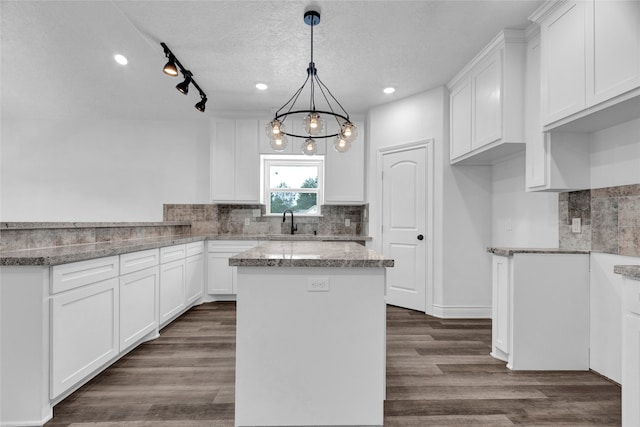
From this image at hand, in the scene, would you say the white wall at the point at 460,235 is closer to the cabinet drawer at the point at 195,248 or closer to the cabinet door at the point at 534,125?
the cabinet door at the point at 534,125

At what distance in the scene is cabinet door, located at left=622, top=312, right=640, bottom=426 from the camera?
4.91 feet

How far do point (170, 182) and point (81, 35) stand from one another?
6.78 ft

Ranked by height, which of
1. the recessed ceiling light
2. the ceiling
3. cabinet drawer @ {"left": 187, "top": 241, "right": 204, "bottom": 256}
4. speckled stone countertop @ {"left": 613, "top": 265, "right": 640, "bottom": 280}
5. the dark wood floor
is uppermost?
the recessed ceiling light

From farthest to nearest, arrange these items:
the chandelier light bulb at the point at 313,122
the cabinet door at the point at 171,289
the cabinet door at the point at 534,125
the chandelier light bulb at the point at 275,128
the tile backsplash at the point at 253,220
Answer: the tile backsplash at the point at 253,220, the cabinet door at the point at 171,289, the cabinet door at the point at 534,125, the chandelier light bulb at the point at 275,128, the chandelier light bulb at the point at 313,122

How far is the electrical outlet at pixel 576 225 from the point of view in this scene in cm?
250

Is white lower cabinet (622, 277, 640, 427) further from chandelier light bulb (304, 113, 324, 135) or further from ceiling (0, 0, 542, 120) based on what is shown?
ceiling (0, 0, 542, 120)

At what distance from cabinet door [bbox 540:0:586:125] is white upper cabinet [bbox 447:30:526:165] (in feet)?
1.12

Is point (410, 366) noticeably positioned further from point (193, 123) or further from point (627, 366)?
point (193, 123)

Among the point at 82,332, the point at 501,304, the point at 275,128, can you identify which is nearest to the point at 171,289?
the point at 82,332

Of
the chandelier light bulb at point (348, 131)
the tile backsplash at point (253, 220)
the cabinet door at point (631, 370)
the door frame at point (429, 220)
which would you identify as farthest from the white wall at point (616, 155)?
the tile backsplash at point (253, 220)

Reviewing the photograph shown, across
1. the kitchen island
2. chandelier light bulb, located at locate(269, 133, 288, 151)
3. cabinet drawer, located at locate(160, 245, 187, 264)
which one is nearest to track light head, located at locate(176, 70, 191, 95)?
chandelier light bulb, located at locate(269, 133, 288, 151)

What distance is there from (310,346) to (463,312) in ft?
8.67

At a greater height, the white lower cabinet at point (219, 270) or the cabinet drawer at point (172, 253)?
the cabinet drawer at point (172, 253)

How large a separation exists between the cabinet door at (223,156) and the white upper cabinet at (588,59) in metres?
3.67
